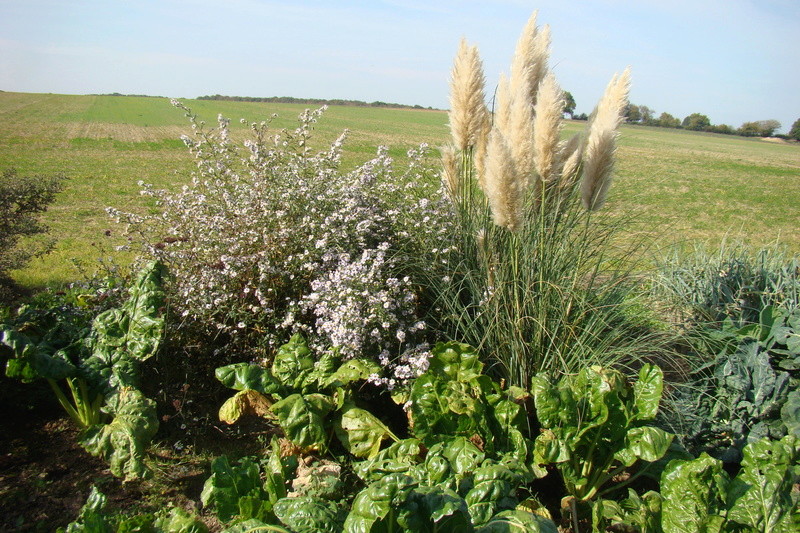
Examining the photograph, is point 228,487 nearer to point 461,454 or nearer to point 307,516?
point 307,516

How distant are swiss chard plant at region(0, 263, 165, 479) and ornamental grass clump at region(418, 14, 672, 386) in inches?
64.8

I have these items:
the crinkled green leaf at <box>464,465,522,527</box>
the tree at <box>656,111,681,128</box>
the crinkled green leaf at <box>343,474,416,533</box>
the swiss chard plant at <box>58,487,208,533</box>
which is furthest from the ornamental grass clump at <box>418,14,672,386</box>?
the tree at <box>656,111,681,128</box>

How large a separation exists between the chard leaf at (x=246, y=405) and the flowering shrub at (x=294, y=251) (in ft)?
1.63

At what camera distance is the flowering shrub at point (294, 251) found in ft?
10.7

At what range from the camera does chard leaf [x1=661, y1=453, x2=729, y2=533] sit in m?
2.28

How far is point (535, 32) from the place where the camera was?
11.9ft

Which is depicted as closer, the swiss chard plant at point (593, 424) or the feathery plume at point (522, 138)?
the swiss chard plant at point (593, 424)

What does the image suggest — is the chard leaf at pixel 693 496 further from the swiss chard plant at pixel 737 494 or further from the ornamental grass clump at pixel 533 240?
the ornamental grass clump at pixel 533 240

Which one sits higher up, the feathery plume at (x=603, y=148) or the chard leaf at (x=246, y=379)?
the feathery plume at (x=603, y=148)

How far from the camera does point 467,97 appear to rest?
352 centimetres

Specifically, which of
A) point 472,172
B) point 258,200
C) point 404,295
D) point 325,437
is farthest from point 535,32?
point 325,437

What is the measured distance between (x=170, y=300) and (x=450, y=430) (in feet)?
6.47

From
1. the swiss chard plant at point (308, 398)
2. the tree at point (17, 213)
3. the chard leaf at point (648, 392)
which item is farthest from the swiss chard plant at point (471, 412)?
the tree at point (17, 213)

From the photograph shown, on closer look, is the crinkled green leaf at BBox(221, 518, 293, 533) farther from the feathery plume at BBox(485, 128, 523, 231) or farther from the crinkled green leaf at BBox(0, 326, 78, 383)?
the feathery plume at BBox(485, 128, 523, 231)
